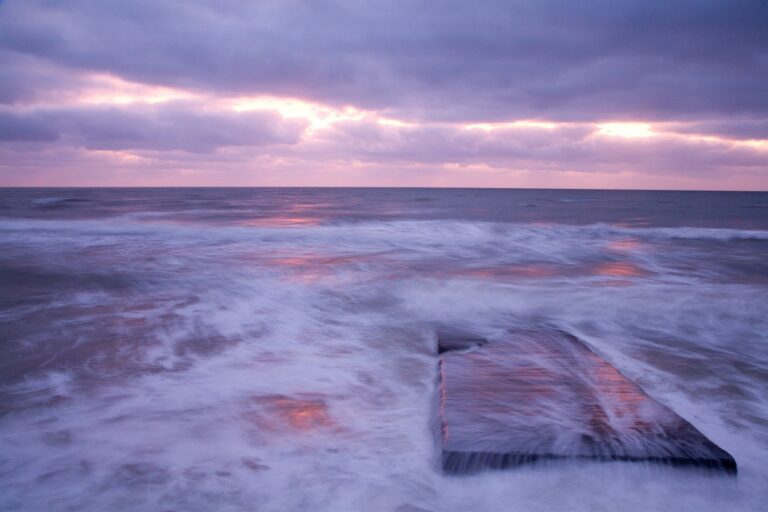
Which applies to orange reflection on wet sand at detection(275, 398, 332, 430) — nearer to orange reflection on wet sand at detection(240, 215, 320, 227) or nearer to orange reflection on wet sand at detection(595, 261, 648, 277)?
orange reflection on wet sand at detection(595, 261, 648, 277)

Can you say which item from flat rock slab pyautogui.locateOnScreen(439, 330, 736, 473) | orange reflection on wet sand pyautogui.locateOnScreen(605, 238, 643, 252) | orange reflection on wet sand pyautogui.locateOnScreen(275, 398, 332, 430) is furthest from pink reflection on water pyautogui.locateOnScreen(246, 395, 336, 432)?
orange reflection on wet sand pyautogui.locateOnScreen(605, 238, 643, 252)

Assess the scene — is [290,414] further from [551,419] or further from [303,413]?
[551,419]

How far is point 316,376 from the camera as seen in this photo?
381cm

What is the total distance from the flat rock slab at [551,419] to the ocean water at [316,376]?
0.26 ft

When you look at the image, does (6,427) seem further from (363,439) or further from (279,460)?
(363,439)

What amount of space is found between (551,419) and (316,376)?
187 cm

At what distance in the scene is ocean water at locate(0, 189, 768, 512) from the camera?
2.34 m

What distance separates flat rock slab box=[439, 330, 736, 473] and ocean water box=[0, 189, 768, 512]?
0.08 metres

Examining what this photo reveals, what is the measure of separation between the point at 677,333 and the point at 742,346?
1.92 ft

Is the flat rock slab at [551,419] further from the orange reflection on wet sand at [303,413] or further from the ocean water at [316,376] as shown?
the orange reflection on wet sand at [303,413]

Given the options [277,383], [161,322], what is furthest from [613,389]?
[161,322]

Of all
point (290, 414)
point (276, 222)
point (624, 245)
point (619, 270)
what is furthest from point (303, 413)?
point (276, 222)

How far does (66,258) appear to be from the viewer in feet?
33.8

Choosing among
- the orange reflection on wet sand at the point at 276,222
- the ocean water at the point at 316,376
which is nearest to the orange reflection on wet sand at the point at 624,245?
the ocean water at the point at 316,376
